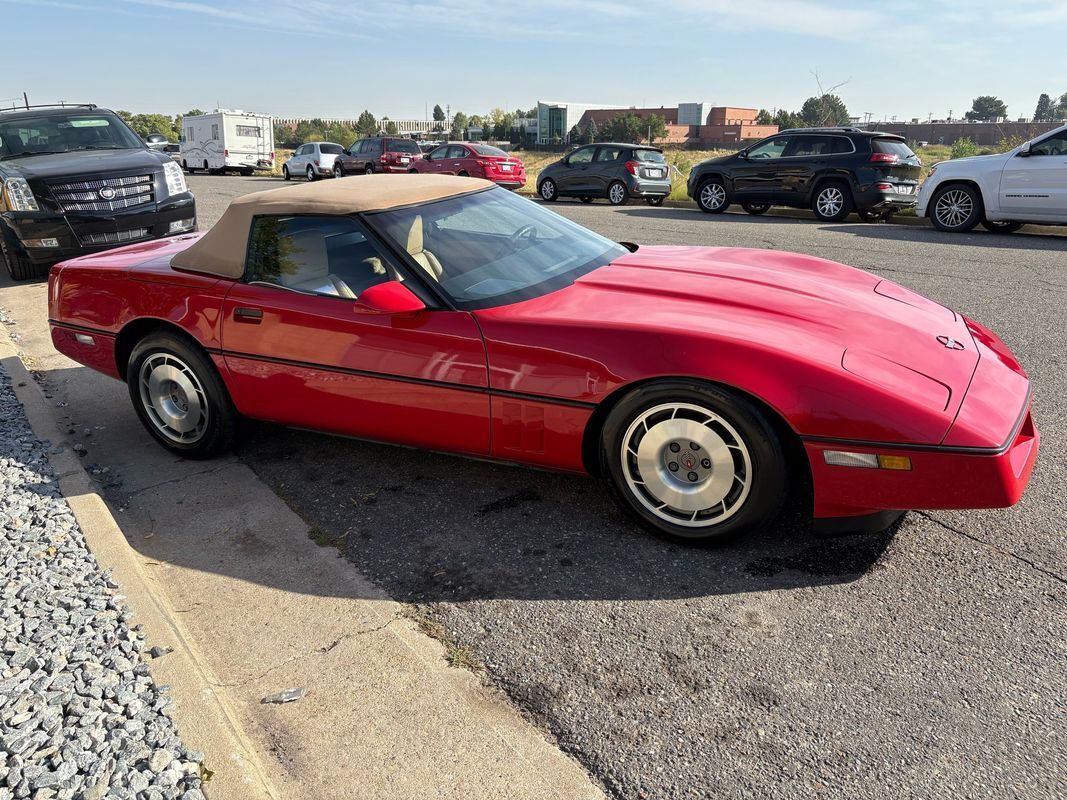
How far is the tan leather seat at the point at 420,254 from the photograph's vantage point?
354 centimetres

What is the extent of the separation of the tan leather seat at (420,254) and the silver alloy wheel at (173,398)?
141 centimetres

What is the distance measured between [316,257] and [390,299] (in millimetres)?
707

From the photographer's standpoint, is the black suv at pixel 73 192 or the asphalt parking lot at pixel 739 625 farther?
the black suv at pixel 73 192

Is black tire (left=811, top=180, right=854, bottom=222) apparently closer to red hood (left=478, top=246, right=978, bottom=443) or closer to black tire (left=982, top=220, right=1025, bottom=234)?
black tire (left=982, top=220, right=1025, bottom=234)

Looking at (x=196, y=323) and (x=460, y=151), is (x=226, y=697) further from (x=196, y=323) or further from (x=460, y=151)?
(x=460, y=151)

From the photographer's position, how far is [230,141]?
32875mm

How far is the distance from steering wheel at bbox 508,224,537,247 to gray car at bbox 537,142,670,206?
46.1 ft

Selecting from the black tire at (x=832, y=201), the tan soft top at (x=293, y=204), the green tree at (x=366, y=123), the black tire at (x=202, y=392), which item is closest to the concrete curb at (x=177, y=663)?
the black tire at (x=202, y=392)

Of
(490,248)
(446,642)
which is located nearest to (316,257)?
(490,248)

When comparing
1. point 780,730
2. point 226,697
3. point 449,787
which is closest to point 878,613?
point 780,730

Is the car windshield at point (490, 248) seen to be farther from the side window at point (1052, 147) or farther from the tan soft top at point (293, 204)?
the side window at point (1052, 147)

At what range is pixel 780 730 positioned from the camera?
2254 millimetres

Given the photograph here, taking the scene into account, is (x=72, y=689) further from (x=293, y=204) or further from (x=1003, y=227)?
(x=1003, y=227)

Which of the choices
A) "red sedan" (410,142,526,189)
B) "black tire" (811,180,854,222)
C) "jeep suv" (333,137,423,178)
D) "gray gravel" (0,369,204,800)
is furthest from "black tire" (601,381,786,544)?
"jeep suv" (333,137,423,178)
